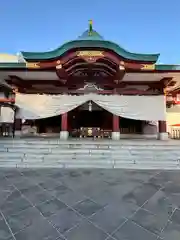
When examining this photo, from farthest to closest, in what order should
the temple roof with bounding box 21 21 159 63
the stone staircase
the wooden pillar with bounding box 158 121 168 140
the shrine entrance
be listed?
the shrine entrance
the wooden pillar with bounding box 158 121 168 140
the temple roof with bounding box 21 21 159 63
the stone staircase

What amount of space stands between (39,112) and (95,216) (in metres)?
7.02

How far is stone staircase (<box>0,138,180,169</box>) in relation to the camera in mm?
5824

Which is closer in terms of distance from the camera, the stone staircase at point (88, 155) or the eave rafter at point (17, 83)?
the stone staircase at point (88, 155)

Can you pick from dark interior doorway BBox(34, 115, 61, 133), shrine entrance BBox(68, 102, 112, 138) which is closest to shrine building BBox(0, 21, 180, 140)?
shrine entrance BBox(68, 102, 112, 138)

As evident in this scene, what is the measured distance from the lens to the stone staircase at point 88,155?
582 cm

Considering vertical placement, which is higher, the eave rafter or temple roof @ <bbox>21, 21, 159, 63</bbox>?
temple roof @ <bbox>21, 21, 159, 63</bbox>

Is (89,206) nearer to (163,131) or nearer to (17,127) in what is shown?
(163,131)

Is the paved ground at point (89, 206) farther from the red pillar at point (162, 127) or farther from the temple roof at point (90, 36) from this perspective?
the temple roof at point (90, 36)

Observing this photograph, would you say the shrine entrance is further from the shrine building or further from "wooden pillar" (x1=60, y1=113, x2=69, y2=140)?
"wooden pillar" (x1=60, y1=113, x2=69, y2=140)

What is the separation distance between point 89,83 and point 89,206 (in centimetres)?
705

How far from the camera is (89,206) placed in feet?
9.80

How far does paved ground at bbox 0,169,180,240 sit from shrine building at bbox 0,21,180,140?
448cm

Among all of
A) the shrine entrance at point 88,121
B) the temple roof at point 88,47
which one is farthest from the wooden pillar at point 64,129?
the temple roof at point 88,47

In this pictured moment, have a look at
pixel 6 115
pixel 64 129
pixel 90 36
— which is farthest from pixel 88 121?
pixel 6 115
